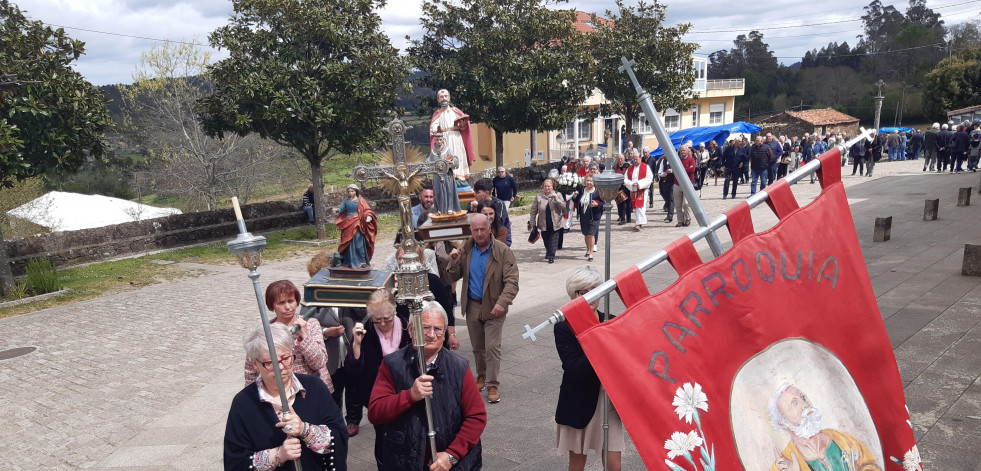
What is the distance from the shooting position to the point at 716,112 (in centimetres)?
5734

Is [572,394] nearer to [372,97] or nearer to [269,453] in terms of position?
[269,453]

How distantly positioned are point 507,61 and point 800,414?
83.6 ft

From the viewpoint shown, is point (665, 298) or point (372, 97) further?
point (372, 97)

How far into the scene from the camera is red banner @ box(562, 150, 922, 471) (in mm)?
2756

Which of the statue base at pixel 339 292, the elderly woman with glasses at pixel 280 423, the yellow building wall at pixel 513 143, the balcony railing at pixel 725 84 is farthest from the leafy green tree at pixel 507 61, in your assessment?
the balcony railing at pixel 725 84

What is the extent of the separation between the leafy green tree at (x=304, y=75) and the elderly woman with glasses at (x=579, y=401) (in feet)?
47.1

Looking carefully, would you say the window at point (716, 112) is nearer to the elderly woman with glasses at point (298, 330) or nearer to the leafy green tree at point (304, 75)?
the leafy green tree at point (304, 75)

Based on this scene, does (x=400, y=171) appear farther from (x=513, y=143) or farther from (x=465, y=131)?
(x=513, y=143)

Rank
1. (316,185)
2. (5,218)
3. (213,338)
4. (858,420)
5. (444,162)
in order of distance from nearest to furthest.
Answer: (858,420), (444,162), (213,338), (316,185), (5,218)

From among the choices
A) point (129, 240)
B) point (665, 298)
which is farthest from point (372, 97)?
point (665, 298)

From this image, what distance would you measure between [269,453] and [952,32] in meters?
93.8

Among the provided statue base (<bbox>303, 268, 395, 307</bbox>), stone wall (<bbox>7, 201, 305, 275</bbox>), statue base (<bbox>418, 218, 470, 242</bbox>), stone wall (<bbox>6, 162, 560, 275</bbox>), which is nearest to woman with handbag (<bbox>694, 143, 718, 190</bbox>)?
stone wall (<bbox>6, 162, 560, 275</bbox>)

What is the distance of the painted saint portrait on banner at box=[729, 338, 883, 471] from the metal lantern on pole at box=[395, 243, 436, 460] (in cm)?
155

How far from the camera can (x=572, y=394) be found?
14.1ft
